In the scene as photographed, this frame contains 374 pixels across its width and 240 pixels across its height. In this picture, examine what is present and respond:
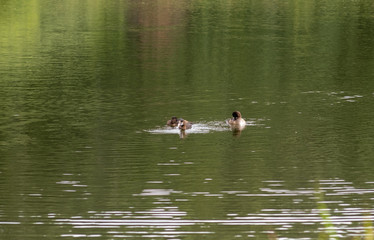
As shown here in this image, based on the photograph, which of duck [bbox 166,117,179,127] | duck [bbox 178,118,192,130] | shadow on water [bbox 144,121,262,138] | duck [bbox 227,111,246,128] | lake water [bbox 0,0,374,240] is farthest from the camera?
duck [bbox 227,111,246,128]

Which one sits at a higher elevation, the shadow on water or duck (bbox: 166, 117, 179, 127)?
duck (bbox: 166, 117, 179, 127)

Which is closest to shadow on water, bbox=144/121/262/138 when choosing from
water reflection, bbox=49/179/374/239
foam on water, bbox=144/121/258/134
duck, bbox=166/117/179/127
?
foam on water, bbox=144/121/258/134

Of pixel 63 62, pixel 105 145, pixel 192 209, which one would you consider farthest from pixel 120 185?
pixel 63 62

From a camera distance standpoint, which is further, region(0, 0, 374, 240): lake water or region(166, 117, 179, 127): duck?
region(166, 117, 179, 127): duck

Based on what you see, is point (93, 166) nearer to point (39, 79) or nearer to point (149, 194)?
point (149, 194)

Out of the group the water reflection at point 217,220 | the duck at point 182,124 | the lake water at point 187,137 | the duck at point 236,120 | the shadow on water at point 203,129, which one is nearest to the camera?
the water reflection at point 217,220

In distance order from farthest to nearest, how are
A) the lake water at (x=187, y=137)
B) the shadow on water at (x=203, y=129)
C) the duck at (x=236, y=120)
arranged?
1. the duck at (x=236, y=120)
2. the shadow on water at (x=203, y=129)
3. the lake water at (x=187, y=137)

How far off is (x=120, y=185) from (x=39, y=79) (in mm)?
24565

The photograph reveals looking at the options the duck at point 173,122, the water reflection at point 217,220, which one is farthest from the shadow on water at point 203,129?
the water reflection at point 217,220

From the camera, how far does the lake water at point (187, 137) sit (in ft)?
78.2

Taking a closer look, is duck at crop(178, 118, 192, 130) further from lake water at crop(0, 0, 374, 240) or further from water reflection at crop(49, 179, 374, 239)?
water reflection at crop(49, 179, 374, 239)

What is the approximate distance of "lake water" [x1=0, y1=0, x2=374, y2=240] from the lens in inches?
939

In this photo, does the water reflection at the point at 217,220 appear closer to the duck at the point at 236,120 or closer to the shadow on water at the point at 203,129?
the shadow on water at the point at 203,129

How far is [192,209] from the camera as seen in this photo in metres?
24.7
